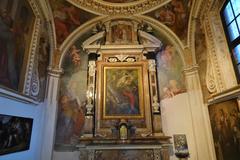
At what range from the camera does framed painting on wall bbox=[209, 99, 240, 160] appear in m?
4.27

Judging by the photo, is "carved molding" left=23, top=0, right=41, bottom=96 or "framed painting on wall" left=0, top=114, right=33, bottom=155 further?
"carved molding" left=23, top=0, right=41, bottom=96

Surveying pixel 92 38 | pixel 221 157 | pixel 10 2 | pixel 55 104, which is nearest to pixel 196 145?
pixel 221 157

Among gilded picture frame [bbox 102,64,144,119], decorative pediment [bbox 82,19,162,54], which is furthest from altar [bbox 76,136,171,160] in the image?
decorative pediment [bbox 82,19,162,54]

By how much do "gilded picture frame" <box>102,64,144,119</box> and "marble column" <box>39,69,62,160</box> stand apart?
5.53ft

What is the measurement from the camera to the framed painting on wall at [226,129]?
4.27m

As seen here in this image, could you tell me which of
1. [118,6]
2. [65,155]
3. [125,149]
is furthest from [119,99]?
[118,6]

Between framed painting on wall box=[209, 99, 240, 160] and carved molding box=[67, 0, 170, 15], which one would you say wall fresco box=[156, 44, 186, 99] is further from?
carved molding box=[67, 0, 170, 15]

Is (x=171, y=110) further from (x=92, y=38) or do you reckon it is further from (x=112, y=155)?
(x=92, y=38)

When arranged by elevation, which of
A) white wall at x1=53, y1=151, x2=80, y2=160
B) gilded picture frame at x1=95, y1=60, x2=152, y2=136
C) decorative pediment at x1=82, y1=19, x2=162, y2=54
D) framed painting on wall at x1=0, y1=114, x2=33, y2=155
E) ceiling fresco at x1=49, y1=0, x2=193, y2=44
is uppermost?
ceiling fresco at x1=49, y1=0, x2=193, y2=44

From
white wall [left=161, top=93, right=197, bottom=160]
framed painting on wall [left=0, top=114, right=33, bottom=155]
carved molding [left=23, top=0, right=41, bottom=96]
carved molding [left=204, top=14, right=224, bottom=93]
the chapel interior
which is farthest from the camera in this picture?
white wall [left=161, top=93, right=197, bottom=160]

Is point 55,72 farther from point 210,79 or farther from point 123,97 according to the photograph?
point 210,79

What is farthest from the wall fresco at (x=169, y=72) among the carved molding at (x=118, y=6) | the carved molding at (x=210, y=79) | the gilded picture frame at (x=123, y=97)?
the carved molding at (x=118, y=6)

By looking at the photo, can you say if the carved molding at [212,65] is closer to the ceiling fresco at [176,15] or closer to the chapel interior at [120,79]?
the chapel interior at [120,79]

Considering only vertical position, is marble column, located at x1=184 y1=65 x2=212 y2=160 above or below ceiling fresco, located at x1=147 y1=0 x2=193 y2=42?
below
